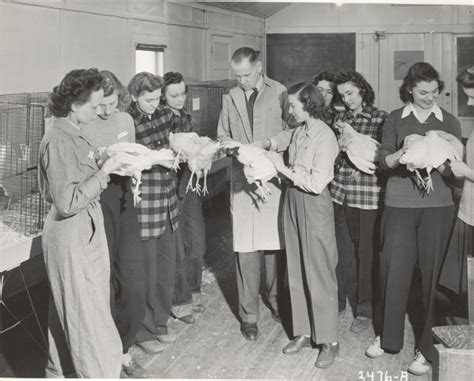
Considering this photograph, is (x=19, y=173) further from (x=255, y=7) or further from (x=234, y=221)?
(x=255, y=7)

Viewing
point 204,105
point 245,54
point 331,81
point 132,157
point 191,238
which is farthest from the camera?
point 204,105

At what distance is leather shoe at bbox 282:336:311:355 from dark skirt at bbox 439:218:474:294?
0.73 metres

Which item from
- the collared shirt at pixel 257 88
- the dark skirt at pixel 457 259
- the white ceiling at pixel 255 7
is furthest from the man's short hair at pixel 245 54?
the white ceiling at pixel 255 7

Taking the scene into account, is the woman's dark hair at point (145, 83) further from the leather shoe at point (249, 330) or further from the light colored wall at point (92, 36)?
the leather shoe at point (249, 330)

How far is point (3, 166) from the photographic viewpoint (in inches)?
121

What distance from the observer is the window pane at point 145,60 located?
5238 millimetres

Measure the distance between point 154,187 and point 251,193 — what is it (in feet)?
1.90

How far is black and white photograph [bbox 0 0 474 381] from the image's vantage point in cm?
229

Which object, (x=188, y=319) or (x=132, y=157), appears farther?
(x=188, y=319)

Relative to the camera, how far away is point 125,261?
8.70ft

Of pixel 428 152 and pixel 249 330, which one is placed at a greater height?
pixel 428 152

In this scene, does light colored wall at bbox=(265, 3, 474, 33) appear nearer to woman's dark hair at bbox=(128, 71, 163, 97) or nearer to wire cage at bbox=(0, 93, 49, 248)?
wire cage at bbox=(0, 93, 49, 248)

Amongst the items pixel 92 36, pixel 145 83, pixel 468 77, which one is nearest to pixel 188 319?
pixel 145 83

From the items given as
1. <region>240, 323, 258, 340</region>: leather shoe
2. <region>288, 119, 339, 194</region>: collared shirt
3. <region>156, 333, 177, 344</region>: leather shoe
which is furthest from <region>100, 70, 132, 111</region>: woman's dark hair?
<region>240, 323, 258, 340</region>: leather shoe
